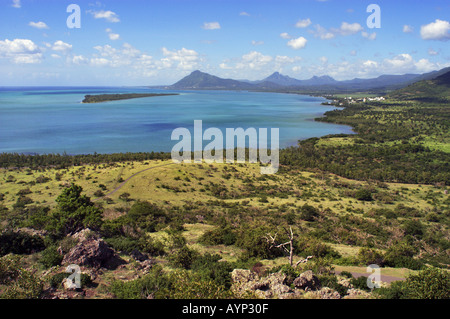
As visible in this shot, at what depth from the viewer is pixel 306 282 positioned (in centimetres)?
1291

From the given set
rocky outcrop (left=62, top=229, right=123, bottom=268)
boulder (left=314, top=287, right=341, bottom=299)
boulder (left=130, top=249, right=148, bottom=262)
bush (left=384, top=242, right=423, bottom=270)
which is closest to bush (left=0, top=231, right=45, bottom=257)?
rocky outcrop (left=62, top=229, right=123, bottom=268)

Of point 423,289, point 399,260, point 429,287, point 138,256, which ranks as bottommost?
point 399,260

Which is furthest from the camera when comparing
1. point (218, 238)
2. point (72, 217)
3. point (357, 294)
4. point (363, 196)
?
point (363, 196)

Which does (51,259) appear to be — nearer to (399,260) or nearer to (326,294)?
(326,294)

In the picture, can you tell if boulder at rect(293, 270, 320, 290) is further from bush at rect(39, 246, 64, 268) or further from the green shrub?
bush at rect(39, 246, 64, 268)

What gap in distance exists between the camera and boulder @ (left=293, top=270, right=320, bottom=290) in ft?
42.0

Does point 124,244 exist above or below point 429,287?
below

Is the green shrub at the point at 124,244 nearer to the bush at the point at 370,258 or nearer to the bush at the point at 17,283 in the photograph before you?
the bush at the point at 17,283

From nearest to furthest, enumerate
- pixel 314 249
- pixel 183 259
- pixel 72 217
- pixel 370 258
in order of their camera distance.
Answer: pixel 183 259
pixel 370 258
pixel 314 249
pixel 72 217

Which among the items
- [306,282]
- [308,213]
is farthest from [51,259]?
[308,213]

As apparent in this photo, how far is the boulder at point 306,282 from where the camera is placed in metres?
12.8
